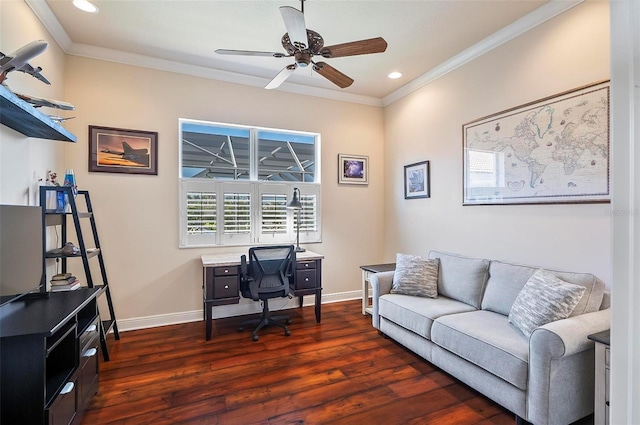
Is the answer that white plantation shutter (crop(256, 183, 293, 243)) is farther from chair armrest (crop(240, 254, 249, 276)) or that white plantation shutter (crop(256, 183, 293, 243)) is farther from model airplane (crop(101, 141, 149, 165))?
model airplane (crop(101, 141, 149, 165))

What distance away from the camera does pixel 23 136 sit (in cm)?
234

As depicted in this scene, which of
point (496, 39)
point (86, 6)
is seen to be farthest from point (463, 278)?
point (86, 6)

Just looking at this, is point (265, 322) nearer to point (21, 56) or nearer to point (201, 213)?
point (201, 213)

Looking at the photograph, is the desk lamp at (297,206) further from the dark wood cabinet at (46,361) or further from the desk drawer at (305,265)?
the dark wood cabinet at (46,361)

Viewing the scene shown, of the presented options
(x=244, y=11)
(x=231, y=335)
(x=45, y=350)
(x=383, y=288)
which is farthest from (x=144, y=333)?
(x=244, y=11)

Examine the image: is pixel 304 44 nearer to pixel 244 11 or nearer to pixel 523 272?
pixel 244 11

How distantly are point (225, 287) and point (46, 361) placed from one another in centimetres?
163

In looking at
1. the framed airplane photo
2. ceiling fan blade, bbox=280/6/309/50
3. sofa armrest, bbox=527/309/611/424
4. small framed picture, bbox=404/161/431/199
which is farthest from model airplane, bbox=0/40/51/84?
small framed picture, bbox=404/161/431/199

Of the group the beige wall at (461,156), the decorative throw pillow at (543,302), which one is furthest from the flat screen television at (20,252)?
the beige wall at (461,156)

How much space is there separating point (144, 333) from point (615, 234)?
3918 millimetres

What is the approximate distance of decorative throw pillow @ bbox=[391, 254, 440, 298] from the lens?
3.12 meters

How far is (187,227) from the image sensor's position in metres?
3.68

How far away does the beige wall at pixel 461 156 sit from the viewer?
7.68ft

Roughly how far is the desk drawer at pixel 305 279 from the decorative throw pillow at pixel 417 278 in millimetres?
960
